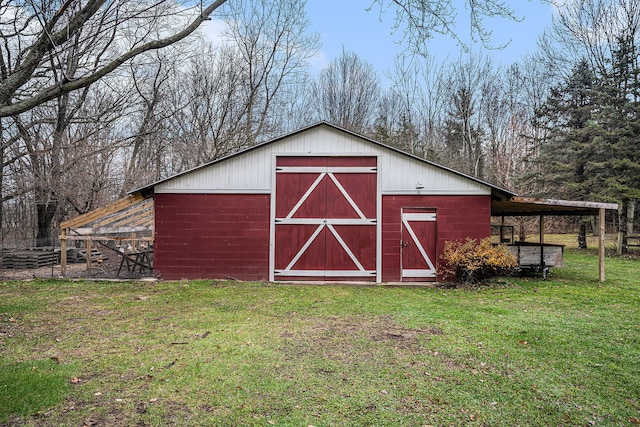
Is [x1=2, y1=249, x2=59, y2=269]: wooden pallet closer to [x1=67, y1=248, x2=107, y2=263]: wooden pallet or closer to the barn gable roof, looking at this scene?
[x1=67, y1=248, x2=107, y2=263]: wooden pallet

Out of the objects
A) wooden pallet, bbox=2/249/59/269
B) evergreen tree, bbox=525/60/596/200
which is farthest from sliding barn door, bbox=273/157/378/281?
evergreen tree, bbox=525/60/596/200

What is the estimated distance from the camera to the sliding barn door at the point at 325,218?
34.6 ft

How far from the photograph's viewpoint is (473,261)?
9.85m

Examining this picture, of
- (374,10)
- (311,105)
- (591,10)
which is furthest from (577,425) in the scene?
(311,105)

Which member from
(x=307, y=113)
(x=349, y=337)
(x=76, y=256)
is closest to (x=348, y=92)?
(x=307, y=113)

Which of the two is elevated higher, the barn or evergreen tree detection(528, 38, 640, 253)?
evergreen tree detection(528, 38, 640, 253)

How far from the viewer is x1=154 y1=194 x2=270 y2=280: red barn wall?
1056cm

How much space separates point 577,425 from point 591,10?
76.6 feet

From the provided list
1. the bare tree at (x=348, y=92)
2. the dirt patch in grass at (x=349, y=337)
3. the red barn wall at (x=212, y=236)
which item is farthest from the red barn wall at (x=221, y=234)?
the bare tree at (x=348, y=92)

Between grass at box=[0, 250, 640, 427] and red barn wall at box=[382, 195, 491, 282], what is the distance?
222cm

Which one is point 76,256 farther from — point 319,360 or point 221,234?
point 319,360

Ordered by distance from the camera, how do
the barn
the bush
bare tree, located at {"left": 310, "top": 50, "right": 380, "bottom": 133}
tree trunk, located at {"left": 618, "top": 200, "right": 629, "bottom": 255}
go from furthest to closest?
bare tree, located at {"left": 310, "top": 50, "right": 380, "bottom": 133} < tree trunk, located at {"left": 618, "top": 200, "right": 629, "bottom": 255} < the barn < the bush

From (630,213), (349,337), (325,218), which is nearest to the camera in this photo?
(349,337)

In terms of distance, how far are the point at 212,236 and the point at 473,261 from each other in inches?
275
